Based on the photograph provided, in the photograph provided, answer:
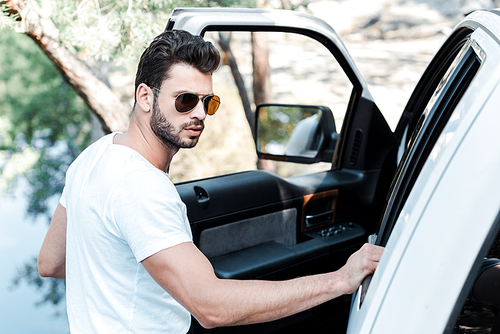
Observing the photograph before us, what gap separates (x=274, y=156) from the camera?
3004 millimetres

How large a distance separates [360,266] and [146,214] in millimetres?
597

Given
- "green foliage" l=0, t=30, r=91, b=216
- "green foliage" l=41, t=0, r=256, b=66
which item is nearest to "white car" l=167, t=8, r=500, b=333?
"green foliage" l=41, t=0, r=256, b=66

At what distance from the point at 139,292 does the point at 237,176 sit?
47.8 inches

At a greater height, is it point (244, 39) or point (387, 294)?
point (387, 294)

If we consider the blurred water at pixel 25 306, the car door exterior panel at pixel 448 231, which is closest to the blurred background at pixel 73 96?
the blurred water at pixel 25 306

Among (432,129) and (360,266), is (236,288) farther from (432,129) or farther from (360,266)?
(432,129)

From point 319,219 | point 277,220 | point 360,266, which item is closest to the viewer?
point 360,266

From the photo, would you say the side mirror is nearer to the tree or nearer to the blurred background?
the blurred background

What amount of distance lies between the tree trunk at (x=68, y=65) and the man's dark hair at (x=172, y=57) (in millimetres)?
3091

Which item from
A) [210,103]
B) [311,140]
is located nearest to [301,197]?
[311,140]

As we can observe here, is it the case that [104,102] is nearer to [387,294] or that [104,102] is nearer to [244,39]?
[387,294]

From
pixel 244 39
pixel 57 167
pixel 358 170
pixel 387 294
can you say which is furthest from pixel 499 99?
pixel 244 39

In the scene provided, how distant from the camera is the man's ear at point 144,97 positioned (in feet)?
5.49

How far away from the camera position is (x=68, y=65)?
4.92 m
